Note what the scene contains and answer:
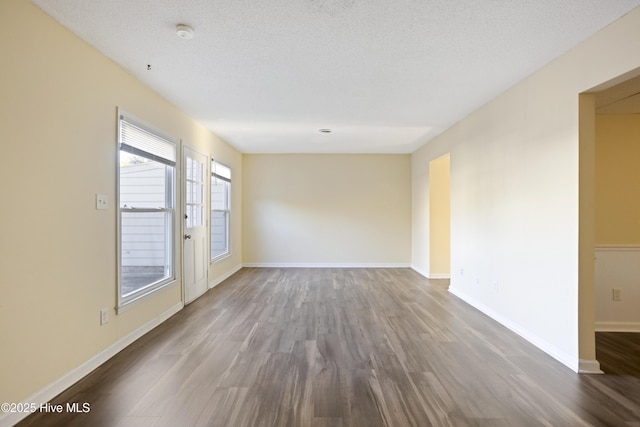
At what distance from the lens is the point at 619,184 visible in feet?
→ 10.7

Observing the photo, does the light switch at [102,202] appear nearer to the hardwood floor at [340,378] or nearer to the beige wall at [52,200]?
the beige wall at [52,200]

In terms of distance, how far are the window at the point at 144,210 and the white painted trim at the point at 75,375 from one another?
0.34 metres

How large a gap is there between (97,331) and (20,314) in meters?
0.74

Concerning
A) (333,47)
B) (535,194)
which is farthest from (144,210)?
(535,194)

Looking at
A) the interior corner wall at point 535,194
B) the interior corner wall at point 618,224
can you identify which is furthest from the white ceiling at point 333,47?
the interior corner wall at point 618,224

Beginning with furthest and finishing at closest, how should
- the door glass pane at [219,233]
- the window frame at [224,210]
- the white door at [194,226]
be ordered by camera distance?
the door glass pane at [219,233], the window frame at [224,210], the white door at [194,226]

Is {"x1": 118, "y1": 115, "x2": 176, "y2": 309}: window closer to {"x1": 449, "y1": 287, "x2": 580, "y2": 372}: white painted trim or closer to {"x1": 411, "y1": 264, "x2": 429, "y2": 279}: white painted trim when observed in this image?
{"x1": 449, "y1": 287, "x2": 580, "y2": 372}: white painted trim

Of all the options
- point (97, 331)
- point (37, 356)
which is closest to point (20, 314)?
point (37, 356)

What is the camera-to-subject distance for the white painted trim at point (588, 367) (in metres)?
2.39

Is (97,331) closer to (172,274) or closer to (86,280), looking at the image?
(86,280)

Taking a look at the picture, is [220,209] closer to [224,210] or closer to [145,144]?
[224,210]

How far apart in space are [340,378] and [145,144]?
294 cm

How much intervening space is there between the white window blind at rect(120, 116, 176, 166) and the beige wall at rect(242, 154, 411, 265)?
3416mm

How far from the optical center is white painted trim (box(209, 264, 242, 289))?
524 cm
